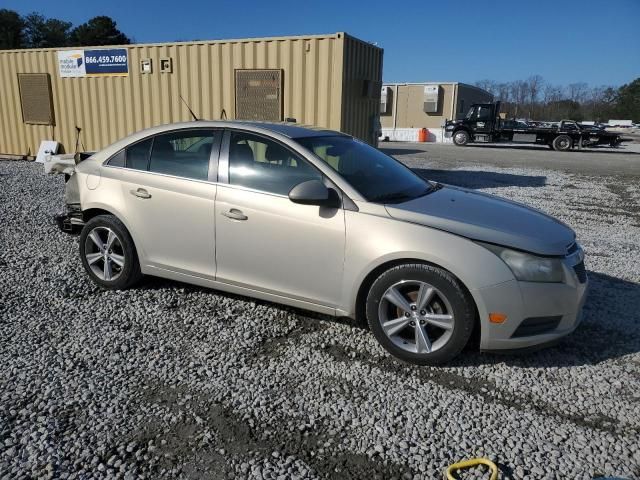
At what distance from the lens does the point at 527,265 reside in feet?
10.1

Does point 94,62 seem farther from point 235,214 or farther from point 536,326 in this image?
point 536,326

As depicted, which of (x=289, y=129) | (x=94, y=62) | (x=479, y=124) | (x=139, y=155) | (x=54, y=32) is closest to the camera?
(x=289, y=129)

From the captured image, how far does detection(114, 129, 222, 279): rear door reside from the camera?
12.8 feet

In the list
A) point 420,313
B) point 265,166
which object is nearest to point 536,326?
point 420,313

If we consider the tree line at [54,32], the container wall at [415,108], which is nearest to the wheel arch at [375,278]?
the container wall at [415,108]

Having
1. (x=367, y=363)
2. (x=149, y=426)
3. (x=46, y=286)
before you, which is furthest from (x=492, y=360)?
(x=46, y=286)

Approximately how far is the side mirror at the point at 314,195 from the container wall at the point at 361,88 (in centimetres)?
640

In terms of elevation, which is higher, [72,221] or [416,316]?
[72,221]

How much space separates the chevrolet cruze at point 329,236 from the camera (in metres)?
3.11

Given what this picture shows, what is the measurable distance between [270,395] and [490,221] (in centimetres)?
184

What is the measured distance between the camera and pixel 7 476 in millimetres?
2258

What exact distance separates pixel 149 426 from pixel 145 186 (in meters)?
2.17

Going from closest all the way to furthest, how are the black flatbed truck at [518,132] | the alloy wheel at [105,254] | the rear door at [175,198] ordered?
1. the rear door at [175,198]
2. the alloy wheel at [105,254]
3. the black flatbed truck at [518,132]

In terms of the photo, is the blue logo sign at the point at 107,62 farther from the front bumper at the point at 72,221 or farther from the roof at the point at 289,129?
the roof at the point at 289,129
